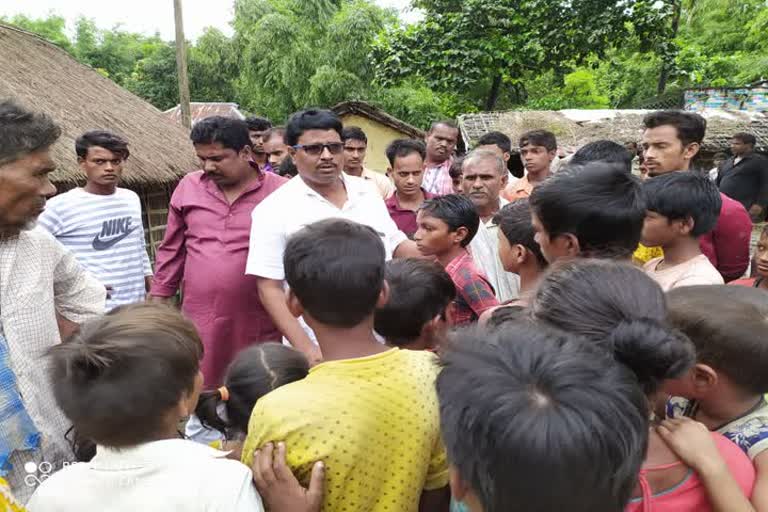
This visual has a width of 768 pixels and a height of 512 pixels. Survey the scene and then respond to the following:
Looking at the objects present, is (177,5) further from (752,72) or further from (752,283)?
(752,72)

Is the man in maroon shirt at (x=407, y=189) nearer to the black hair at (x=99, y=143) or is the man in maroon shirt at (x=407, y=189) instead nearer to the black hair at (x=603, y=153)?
the black hair at (x=603, y=153)

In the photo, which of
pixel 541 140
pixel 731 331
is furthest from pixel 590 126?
pixel 731 331

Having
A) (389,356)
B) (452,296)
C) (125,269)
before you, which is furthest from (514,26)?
(389,356)

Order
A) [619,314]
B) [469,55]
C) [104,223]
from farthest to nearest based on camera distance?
[469,55] < [104,223] < [619,314]

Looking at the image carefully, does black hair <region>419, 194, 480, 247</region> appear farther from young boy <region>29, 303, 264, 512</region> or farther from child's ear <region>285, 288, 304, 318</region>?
young boy <region>29, 303, 264, 512</region>

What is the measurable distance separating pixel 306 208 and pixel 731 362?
6.20ft

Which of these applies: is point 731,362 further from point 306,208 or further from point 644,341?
point 306,208

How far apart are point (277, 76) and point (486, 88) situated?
8917 mm

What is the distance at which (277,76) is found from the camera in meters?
21.8

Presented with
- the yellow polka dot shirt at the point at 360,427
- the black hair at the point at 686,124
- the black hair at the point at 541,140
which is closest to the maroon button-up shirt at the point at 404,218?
the black hair at the point at 541,140

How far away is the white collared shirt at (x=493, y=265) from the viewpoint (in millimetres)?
3176

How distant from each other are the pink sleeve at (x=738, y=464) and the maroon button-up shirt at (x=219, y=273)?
2.28 m

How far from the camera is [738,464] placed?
1225mm

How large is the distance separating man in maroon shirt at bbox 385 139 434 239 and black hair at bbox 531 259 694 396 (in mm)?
3115
